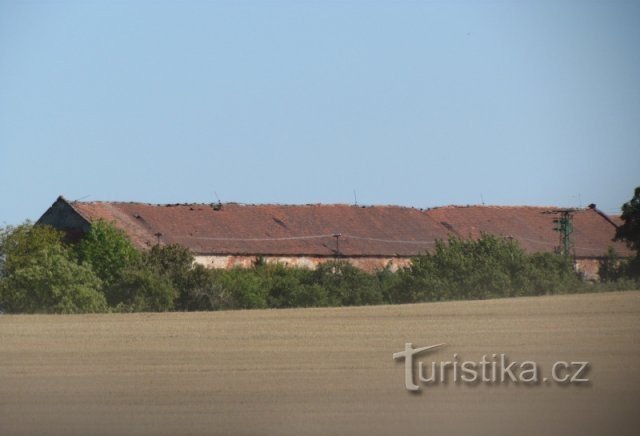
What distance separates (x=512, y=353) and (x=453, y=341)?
7.57 feet

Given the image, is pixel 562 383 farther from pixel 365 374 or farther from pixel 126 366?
pixel 126 366

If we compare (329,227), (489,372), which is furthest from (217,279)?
(489,372)

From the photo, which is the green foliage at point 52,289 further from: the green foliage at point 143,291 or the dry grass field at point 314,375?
the dry grass field at point 314,375

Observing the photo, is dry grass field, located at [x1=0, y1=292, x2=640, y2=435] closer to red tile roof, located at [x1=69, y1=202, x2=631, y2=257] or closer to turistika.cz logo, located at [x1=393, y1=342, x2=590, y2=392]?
turistika.cz logo, located at [x1=393, y1=342, x2=590, y2=392]

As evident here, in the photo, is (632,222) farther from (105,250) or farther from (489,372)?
(489,372)

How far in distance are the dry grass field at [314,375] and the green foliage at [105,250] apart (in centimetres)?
2993

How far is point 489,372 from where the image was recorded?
24.2m

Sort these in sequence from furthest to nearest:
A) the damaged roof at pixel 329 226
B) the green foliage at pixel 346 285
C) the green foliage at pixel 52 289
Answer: the damaged roof at pixel 329 226 → the green foliage at pixel 346 285 → the green foliage at pixel 52 289

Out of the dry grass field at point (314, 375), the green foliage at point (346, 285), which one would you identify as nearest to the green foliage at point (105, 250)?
the green foliage at point (346, 285)

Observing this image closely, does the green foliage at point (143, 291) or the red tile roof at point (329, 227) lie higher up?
the red tile roof at point (329, 227)

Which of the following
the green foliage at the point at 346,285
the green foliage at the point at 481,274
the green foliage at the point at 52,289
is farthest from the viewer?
the green foliage at the point at 346,285

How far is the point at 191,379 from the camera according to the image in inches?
966

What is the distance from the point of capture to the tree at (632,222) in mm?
76188

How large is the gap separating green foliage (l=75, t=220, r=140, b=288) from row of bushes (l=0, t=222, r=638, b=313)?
47 millimetres
